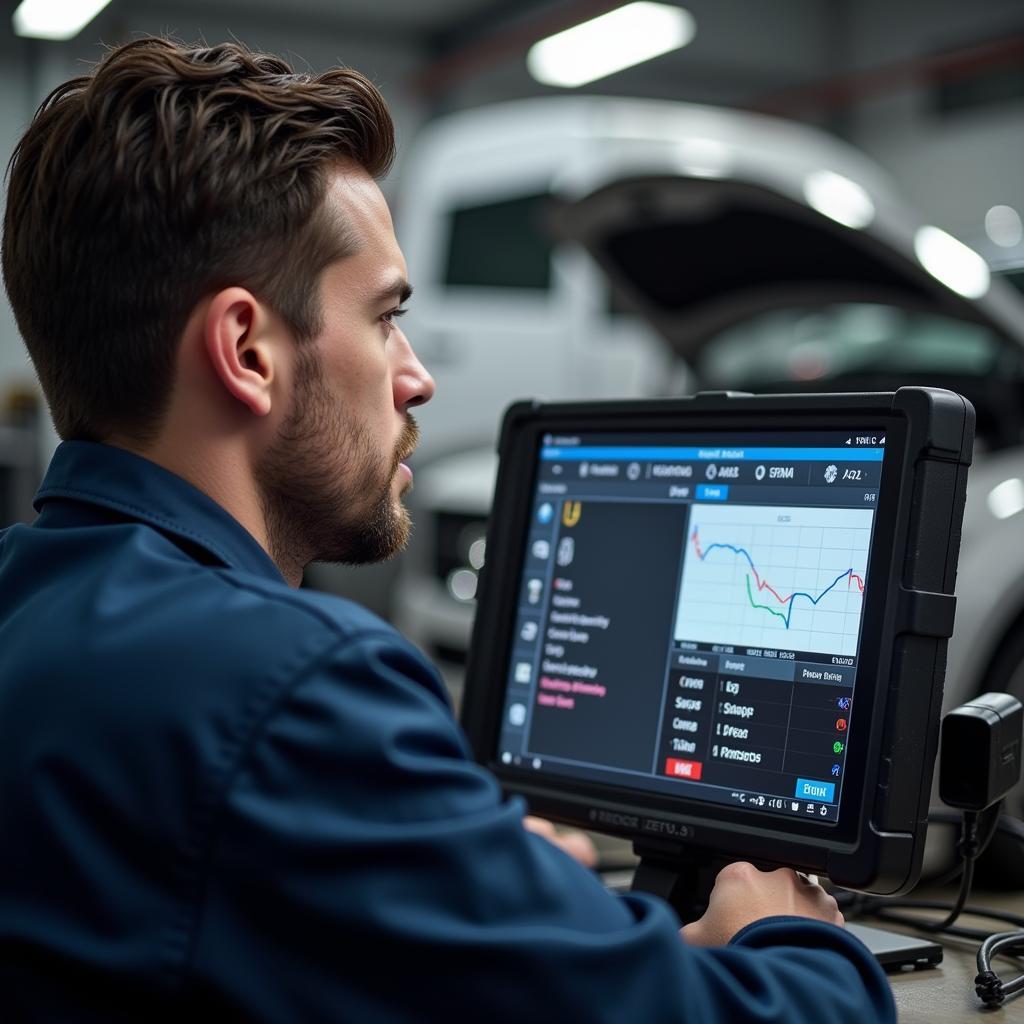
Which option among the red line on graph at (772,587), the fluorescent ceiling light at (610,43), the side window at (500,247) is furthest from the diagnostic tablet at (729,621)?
the fluorescent ceiling light at (610,43)

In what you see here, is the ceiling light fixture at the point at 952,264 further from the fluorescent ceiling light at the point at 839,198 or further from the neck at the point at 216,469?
the neck at the point at 216,469

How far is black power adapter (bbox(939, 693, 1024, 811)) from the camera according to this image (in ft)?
3.68

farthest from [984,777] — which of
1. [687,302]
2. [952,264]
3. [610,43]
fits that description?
[610,43]

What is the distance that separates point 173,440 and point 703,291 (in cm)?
232

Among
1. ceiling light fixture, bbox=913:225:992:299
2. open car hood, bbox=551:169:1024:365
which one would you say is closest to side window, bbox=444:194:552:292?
open car hood, bbox=551:169:1024:365

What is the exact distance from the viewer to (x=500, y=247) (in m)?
5.11

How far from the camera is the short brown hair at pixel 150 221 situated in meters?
0.97

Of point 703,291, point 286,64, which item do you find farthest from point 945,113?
point 286,64

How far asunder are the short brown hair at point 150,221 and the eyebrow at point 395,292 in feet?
0.16

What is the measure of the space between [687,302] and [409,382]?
2.15m

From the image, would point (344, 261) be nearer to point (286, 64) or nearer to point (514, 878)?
point (286, 64)

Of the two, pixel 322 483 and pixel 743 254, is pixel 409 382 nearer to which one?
pixel 322 483

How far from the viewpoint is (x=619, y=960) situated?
76cm

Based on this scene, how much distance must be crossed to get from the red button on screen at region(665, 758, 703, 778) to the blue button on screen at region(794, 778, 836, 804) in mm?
101
